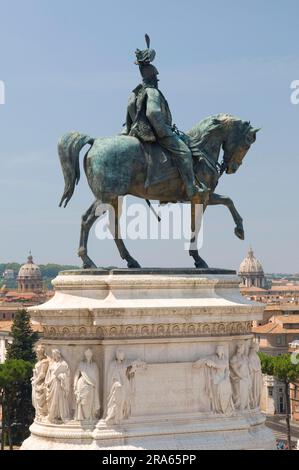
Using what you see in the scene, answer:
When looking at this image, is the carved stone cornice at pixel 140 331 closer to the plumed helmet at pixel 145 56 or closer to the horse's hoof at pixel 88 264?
the horse's hoof at pixel 88 264

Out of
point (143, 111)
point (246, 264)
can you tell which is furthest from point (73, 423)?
point (246, 264)

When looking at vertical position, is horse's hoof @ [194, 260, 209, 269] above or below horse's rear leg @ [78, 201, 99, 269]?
below

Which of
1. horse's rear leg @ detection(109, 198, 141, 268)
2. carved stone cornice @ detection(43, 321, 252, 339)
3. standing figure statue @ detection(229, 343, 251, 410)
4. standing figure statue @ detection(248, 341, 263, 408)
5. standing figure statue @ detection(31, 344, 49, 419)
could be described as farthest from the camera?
horse's rear leg @ detection(109, 198, 141, 268)

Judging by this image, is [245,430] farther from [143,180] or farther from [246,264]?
[246,264]

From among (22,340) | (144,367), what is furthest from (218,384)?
(22,340)

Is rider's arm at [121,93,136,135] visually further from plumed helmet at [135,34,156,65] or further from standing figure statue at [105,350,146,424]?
standing figure statue at [105,350,146,424]

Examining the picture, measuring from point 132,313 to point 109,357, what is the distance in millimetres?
822

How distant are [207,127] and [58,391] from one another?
5848mm

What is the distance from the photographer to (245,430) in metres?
16.2

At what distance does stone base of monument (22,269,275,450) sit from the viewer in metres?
15.4

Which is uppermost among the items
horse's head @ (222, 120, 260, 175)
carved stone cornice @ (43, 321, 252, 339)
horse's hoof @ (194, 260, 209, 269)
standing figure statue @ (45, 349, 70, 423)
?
horse's head @ (222, 120, 260, 175)

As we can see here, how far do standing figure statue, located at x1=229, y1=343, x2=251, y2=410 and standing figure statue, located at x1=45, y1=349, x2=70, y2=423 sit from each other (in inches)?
117

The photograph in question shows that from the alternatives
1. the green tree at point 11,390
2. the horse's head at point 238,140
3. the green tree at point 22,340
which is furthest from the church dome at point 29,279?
the horse's head at point 238,140

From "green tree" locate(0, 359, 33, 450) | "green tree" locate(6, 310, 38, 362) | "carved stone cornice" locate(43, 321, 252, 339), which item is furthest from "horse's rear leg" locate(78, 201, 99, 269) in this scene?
"green tree" locate(6, 310, 38, 362)
